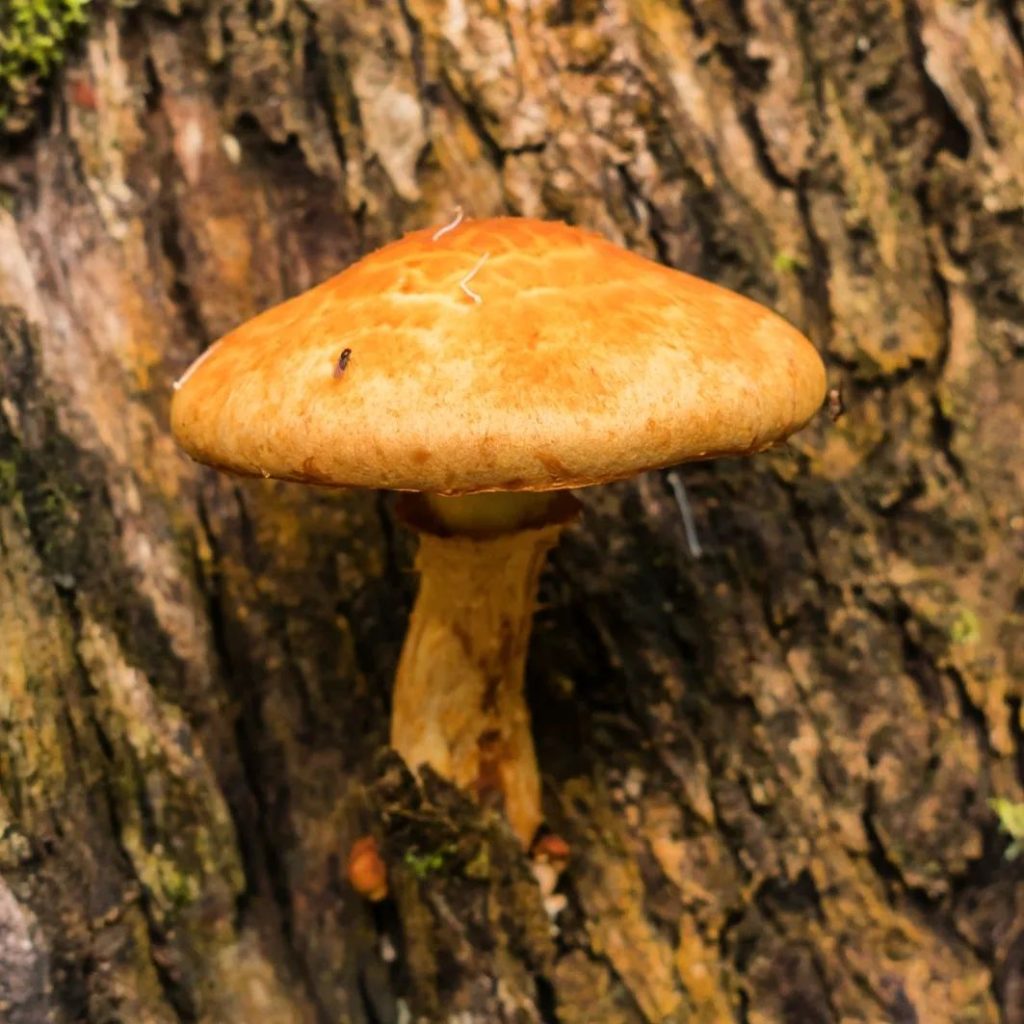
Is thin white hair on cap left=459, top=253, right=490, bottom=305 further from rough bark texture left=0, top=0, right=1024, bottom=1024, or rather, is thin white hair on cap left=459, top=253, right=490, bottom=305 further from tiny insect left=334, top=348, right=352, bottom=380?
rough bark texture left=0, top=0, right=1024, bottom=1024

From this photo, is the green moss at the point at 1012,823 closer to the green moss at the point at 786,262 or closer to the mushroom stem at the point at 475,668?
the mushroom stem at the point at 475,668

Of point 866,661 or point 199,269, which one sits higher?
point 199,269

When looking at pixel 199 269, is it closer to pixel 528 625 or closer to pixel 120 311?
pixel 120 311

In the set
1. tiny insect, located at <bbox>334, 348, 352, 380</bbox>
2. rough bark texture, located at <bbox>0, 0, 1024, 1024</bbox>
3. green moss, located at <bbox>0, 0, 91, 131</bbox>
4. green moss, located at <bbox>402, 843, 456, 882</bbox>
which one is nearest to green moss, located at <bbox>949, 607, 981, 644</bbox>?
rough bark texture, located at <bbox>0, 0, 1024, 1024</bbox>

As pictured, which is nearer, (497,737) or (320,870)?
(497,737)

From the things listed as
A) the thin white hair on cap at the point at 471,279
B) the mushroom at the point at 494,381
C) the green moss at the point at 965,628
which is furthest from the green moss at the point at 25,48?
the green moss at the point at 965,628

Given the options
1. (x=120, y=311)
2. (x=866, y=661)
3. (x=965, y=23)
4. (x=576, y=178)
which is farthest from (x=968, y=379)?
(x=120, y=311)
